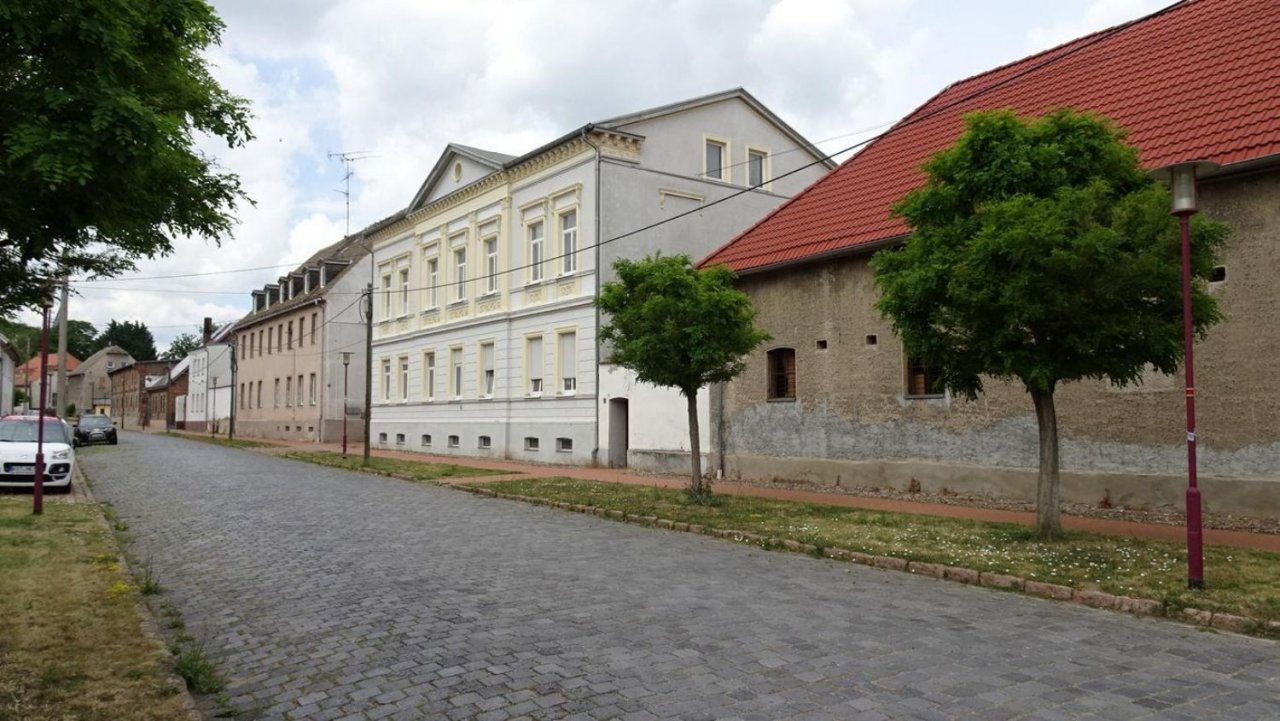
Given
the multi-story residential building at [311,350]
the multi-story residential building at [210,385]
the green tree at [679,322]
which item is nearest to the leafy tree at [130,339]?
the multi-story residential building at [210,385]

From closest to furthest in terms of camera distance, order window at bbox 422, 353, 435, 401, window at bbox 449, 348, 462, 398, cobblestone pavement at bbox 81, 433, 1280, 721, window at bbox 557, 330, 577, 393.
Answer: cobblestone pavement at bbox 81, 433, 1280, 721 → window at bbox 557, 330, 577, 393 → window at bbox 449, 348, 462, 398 → window at bbox 422, 353, 435, 401

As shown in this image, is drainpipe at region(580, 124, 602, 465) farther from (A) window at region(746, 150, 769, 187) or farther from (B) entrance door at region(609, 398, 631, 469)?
(A) window at region(746, 150, 769, 187)

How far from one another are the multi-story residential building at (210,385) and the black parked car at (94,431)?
1924 centimetres

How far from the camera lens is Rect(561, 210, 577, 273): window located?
28797mm

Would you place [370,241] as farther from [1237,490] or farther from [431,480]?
[1237,490]

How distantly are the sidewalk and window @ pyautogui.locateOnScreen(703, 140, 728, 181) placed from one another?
36.0 ft

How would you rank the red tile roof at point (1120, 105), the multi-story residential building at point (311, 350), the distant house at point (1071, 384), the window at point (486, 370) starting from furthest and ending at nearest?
the multi-story residential building at point (311, 350), the window at point (486, 370), the red tile roof at point (1120, 105), the distant house at point (1071, 384)

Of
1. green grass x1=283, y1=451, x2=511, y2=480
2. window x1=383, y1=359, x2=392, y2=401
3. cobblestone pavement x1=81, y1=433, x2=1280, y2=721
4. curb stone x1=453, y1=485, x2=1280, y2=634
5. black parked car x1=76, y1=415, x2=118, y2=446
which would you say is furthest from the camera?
black parked car x1=76, y1=415, x2=118, y2=446

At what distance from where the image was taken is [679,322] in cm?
1562

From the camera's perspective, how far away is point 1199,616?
748 cm

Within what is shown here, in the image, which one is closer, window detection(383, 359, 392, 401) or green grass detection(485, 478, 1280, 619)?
green grass detection(485, 478, 1280, 619)

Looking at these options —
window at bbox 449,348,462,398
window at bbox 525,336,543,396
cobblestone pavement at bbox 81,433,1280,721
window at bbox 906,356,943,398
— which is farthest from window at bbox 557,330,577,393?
cobblestone pavement at bbox 81,433,1280,721

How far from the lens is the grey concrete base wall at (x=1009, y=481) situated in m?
12.6

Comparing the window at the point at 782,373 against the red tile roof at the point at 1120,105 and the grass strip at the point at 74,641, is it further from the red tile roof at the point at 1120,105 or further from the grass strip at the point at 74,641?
the grass strip at the point at 74,641
